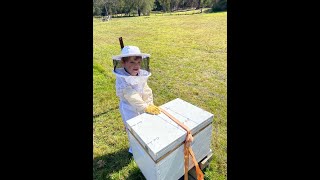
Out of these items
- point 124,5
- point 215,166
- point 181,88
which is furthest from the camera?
point 124,5

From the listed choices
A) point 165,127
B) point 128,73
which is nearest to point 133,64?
point 128,73

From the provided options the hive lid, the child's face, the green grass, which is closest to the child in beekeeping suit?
the child's face

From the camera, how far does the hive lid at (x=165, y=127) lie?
2055 mm

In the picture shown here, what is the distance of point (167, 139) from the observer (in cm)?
211

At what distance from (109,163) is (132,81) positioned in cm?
132

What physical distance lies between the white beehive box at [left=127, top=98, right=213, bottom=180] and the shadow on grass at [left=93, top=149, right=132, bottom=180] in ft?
2.19

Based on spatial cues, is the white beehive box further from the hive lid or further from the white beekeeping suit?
the white beekeeping suit

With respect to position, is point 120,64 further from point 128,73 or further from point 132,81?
point 132,81

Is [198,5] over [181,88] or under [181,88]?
over

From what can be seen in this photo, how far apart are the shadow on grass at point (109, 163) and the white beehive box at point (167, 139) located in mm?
667
